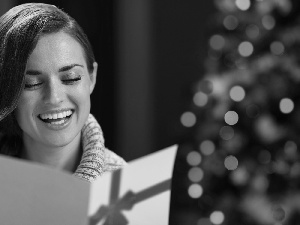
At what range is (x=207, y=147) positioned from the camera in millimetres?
2170

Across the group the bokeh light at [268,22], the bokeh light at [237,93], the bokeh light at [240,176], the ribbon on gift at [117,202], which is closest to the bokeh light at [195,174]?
the bokeh light at [240,176]

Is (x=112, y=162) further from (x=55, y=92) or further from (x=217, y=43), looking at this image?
(x=217, y=43)

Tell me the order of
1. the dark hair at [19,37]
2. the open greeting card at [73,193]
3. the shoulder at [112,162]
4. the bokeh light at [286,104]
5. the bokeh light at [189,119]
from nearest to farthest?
the open greeting card at [73,193] → the dark hair at [19,37] → the shoulder at [112,162] → the bokeh light at [286,104] → the bokeh light at [189,119]

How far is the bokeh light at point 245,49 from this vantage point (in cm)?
208

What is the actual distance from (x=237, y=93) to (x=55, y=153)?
1308 mm

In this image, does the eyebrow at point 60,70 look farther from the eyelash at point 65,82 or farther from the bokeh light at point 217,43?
the bokeh light at point 217,43

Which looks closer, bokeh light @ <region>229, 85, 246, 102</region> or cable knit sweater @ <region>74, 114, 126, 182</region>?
cable knit sweater @ <region>74, 114, 126, 182</region>

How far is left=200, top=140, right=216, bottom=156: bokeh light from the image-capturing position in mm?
2168

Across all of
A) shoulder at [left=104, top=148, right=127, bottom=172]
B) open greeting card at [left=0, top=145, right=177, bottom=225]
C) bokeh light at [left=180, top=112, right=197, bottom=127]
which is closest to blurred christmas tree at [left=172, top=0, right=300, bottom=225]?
bokeh light at [left=180, top=112, right=197, bottom=127]

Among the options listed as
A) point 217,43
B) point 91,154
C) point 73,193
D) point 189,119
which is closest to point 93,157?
point 91,154

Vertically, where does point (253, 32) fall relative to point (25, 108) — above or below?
below

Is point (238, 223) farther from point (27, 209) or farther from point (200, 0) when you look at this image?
point (27, 209)

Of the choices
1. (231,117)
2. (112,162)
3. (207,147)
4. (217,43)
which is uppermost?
(112,162)

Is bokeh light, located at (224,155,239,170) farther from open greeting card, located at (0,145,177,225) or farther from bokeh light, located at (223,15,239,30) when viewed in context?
open greeting card, located at (0,145,177,225)
